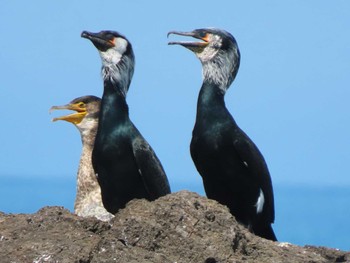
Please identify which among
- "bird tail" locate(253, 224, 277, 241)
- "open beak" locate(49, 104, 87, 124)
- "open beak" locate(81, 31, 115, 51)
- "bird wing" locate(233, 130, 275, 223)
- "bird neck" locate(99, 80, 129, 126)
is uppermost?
"open beak" locate(81, 31, 115, 51)

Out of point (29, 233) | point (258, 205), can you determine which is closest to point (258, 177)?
point (258, 205)

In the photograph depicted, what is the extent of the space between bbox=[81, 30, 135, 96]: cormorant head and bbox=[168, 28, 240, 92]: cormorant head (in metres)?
0.47

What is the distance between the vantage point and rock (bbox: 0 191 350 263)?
6562 mm

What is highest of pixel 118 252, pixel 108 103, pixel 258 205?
pixel 108 103

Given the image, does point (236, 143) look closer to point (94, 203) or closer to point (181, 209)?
point (94, 203)

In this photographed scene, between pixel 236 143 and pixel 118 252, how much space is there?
361 centimetres

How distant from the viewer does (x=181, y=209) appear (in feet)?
22.1

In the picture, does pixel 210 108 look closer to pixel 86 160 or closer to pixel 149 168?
pixel 149 168

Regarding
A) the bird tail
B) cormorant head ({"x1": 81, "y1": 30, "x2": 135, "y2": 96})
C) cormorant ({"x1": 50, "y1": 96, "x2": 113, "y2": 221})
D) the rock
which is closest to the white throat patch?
cormorant head ({"x1": 81, "y1": 30, "x2": 135, "y2": 96})

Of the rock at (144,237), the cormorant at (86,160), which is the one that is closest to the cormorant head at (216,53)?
the cormorant at (86,160)

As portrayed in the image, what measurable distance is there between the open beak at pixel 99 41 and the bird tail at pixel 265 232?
6.98 ft

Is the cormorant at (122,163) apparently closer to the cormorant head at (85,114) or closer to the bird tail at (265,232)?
the bird tail at (265,232)

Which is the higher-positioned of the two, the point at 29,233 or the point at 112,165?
the point at 112,165

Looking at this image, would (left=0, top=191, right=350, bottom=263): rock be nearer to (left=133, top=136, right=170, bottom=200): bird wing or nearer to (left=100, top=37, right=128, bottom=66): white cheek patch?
(left=133, top=136, right=170, bottom=200): bird wing
